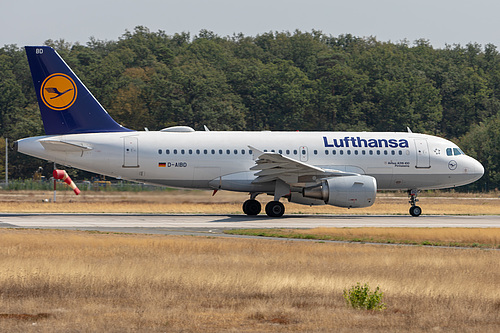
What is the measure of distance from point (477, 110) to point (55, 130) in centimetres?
7753

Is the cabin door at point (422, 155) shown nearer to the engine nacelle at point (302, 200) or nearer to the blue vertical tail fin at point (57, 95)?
the engine nacelle at point (302, 200)

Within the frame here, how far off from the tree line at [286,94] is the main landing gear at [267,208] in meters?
45.8

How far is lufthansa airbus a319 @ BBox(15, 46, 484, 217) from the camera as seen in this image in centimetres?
3388

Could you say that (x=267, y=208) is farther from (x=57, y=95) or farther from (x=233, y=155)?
(x=57, y=95)

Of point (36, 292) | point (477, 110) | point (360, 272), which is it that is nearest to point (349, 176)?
point (360, 272)

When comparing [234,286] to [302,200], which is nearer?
[234,286]

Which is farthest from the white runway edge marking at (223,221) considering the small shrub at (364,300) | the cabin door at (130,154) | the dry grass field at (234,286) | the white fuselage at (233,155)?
the small shrub at (364,300)

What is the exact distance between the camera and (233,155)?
117 ft

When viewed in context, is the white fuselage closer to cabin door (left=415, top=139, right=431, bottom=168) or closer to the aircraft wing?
cabin door (left=415, top=139, right=431, bottom=168)

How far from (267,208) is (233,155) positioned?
305 centimetres

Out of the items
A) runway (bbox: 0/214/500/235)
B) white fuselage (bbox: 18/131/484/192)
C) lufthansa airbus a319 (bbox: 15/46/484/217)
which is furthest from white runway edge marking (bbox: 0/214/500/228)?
white fuselage (bbox: 18/131/484/192)

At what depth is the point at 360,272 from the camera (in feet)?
56.5

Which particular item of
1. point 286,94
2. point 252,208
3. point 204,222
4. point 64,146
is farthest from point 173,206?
point 286,94

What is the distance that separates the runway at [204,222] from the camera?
28.3m
